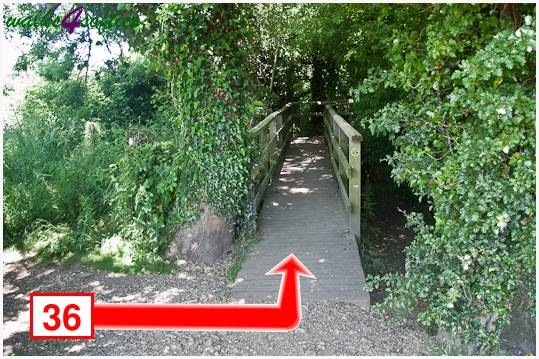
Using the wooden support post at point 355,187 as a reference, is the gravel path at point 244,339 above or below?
below

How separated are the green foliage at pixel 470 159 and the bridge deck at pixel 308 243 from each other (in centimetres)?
93

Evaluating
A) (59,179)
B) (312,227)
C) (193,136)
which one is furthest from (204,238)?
(59,179)

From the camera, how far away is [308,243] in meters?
5.37

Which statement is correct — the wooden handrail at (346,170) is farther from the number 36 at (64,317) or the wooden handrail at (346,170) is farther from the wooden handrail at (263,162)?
the number 36 at (64,317)

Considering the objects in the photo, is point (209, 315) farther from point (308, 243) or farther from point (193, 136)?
point (193, 136)

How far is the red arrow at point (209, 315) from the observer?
3972mm

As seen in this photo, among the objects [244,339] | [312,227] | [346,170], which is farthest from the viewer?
[346,170]

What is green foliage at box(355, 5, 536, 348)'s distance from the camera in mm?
2826

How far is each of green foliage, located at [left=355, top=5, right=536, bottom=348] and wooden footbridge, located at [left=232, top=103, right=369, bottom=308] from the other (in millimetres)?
1016

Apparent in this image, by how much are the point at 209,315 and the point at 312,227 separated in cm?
204

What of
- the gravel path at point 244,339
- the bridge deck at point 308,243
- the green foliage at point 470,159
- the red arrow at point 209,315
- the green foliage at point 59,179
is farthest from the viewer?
the green foliage at point 59,179

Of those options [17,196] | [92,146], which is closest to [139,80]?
[92,146]

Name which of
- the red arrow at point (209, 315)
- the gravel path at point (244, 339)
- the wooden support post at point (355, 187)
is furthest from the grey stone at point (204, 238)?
the wooden support post at point (355, 187)

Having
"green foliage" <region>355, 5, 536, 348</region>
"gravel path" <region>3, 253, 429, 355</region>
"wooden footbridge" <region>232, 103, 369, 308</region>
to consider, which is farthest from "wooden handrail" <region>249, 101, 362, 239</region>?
"green foliage" <region>355, 5, 536, 348</region>
